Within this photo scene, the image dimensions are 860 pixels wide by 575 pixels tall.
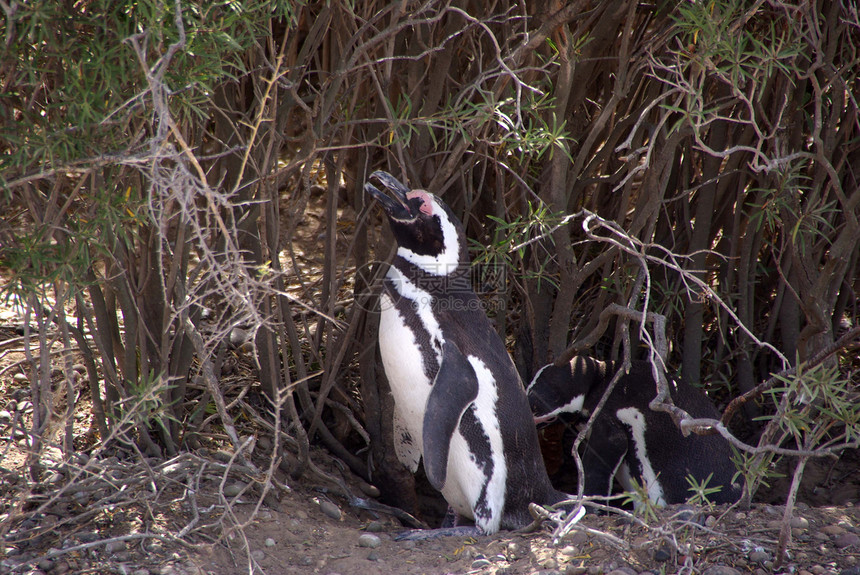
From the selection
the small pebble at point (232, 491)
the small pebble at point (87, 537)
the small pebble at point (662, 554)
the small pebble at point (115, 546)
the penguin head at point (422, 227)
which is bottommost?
the small pebble at point (662, 554)

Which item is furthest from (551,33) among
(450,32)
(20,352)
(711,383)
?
(20,352)

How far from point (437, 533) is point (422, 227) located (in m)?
0.86

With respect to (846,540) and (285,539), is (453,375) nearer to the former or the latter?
(285,539)

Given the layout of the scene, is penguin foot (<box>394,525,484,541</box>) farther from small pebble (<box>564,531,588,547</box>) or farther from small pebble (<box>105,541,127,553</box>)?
small pebble (<box>105,541,127,553</box>)

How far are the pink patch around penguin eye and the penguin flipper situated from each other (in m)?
0.39

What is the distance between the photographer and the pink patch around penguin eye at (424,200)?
2.12 m

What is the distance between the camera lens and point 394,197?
6.98 ft

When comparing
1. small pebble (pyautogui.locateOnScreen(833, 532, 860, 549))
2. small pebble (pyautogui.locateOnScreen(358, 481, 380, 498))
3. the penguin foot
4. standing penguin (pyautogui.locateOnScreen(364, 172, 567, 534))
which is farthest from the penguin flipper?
small pebble (pyautogui.locateOnScreen(833, 532, 860, 549))

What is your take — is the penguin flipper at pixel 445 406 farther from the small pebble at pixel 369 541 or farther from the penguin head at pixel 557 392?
the penguin head at pixel 557 392

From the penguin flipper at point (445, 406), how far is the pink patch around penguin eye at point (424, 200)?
0.39m

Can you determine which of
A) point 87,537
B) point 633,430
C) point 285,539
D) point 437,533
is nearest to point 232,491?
point 285,539

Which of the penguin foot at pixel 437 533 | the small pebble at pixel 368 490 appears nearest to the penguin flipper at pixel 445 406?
the penguin foot at pixel 437 533

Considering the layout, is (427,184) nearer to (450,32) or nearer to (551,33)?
(450,32)

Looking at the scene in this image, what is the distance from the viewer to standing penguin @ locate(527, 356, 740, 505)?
2.37 m
